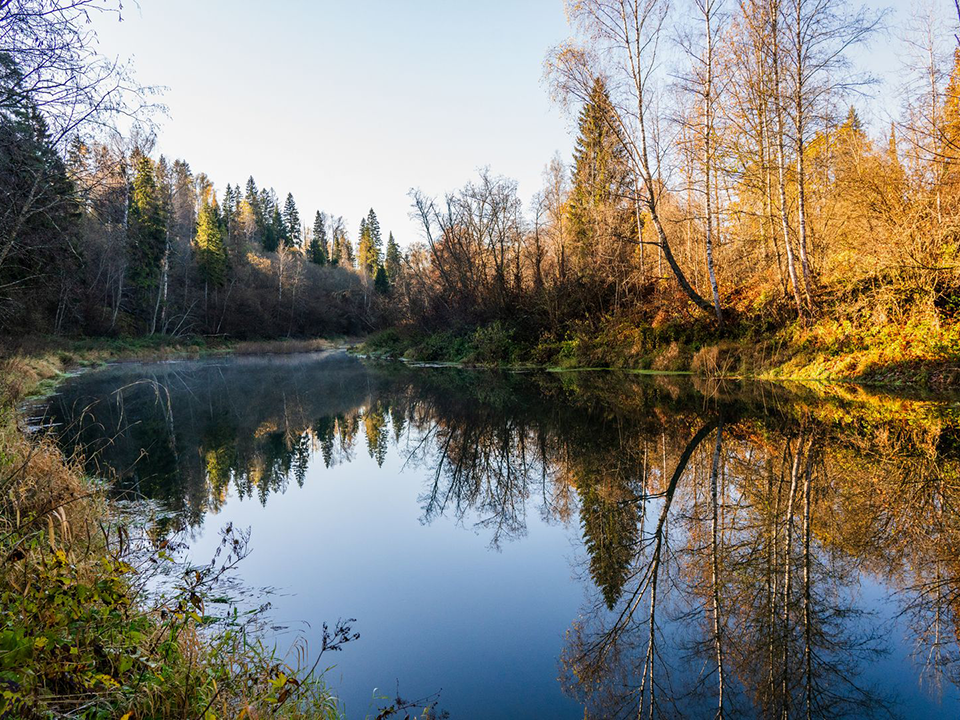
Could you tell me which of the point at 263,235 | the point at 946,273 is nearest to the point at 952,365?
the point at 946,273

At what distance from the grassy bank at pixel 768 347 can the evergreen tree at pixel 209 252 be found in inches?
1293

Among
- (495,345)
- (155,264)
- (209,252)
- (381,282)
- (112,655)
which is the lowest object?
(112,655)

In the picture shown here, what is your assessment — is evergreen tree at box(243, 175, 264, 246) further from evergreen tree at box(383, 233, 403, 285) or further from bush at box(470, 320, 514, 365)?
bush at box(470, 320, 514, 365)

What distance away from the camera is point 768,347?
1463 cm

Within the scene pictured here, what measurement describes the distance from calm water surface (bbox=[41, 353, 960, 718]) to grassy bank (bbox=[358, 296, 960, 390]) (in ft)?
8.42

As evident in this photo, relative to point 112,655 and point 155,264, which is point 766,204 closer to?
point 112,655

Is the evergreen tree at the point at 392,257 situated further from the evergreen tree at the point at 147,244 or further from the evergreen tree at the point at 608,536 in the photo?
the evergreen tree at the point at 608,536

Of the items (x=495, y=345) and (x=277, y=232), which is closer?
(x=495, y=345)

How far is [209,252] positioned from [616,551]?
1966 inches

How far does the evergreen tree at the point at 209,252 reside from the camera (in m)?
46.3

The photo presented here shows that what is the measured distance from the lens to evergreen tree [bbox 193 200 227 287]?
46281mm

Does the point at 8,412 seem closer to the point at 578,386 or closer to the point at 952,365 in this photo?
the point at 578,386

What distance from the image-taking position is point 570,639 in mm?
3234

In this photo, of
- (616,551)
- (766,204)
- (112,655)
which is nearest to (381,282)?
(766,204)
